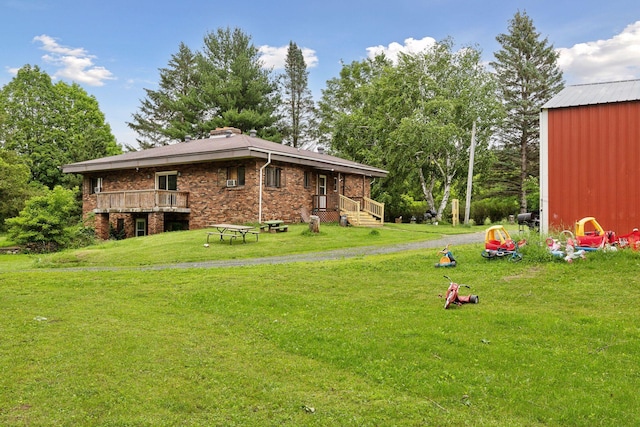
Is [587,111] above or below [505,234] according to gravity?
above

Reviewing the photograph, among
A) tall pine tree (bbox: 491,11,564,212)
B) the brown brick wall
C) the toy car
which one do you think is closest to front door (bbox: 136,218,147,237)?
Result: the brown brick wall

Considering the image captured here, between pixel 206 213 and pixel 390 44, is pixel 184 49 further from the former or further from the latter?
pixel 206 213

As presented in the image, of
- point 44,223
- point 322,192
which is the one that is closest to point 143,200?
point 44,223

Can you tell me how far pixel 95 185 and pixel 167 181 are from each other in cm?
638

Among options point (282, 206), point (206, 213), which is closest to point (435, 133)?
point (282, 206)

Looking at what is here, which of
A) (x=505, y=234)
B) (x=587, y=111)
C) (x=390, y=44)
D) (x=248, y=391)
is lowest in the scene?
(x=248, y=391)

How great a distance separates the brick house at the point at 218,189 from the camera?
72.4 feet

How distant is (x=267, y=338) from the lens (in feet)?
19.0

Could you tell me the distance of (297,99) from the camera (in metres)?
49.9

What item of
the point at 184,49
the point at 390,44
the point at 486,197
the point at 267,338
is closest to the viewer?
the point at 267,338

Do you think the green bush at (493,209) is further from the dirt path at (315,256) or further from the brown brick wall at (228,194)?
the dirt path at (315,256)

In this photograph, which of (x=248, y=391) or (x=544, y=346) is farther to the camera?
(x=544, y=346)

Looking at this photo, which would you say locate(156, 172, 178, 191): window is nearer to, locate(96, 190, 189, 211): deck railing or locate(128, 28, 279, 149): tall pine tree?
locate(96, 190, 189, 211): deck railing

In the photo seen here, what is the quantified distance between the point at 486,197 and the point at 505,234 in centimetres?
3177
